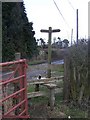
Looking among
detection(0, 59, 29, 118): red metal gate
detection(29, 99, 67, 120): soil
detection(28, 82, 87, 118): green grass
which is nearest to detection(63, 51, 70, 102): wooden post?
detection(28, 82, 87, 118): green grass

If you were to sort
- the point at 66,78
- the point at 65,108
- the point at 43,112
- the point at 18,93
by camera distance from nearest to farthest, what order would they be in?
the point at 18,93 < the point at 43,112 < the point at 65,108 < the point at 66,78

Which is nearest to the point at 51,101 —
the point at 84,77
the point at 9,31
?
the point at 84,77

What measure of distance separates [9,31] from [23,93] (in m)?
25.0

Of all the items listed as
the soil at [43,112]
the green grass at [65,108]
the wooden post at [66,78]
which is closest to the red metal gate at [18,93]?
the soil at [43,112]

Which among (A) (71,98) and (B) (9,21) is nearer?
(A) (71,98)

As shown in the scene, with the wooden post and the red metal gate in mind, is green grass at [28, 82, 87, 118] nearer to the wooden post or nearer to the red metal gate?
the wooden post

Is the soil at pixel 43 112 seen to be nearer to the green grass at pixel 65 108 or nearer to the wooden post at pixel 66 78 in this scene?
the green grass at pixel 65 108

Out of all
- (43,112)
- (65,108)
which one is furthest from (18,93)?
(65,108)

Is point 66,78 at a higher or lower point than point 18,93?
higher

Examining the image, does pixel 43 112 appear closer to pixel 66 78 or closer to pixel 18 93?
pixel 18 93

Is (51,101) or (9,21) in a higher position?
(9,21)

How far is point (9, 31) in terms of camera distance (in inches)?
1217

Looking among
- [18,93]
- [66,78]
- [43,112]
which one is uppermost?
[66,78]

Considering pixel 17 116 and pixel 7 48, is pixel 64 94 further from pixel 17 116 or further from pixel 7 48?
pixel 7 48
